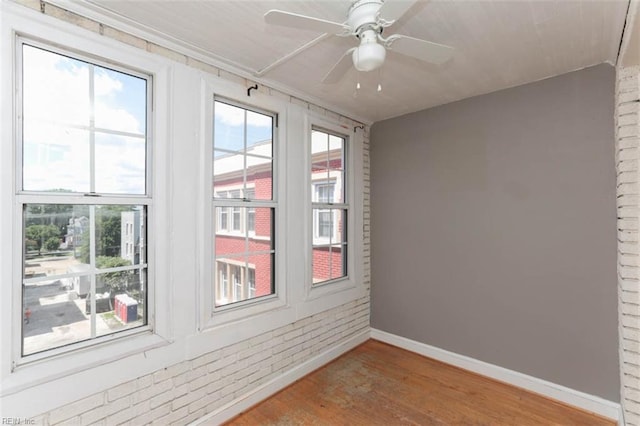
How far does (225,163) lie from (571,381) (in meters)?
3.32

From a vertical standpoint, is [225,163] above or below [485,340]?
above

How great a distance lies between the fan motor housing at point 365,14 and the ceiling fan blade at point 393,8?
84 millimetres

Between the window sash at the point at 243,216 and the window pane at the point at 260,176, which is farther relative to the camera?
the window pane at the point at 260,176

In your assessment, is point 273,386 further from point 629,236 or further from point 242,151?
point 629,236

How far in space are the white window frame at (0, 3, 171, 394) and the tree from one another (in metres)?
0.07

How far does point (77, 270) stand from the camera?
1.75m

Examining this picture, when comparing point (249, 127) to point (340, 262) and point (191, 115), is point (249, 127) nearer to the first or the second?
point (191, 115)

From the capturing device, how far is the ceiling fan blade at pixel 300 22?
4.25ft

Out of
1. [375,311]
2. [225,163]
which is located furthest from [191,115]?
[375,311]

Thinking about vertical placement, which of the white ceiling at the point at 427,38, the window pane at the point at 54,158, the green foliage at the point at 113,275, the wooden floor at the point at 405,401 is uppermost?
the white ceiling at the point at 427,38

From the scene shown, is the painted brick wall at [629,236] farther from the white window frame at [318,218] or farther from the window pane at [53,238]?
the window pane at [53,238]

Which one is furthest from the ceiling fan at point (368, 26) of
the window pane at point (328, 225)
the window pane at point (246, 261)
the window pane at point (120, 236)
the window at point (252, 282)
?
the window pane at point (328, 225)

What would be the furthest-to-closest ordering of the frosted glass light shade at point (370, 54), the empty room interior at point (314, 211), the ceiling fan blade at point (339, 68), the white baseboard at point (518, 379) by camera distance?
the white baseboard at point (518, 379), the ceiling fan blade at point (339, 68), the empty room interior at point (314, 211), the frosted glass light shade at point (370, 54)

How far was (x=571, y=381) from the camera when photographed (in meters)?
2.49
